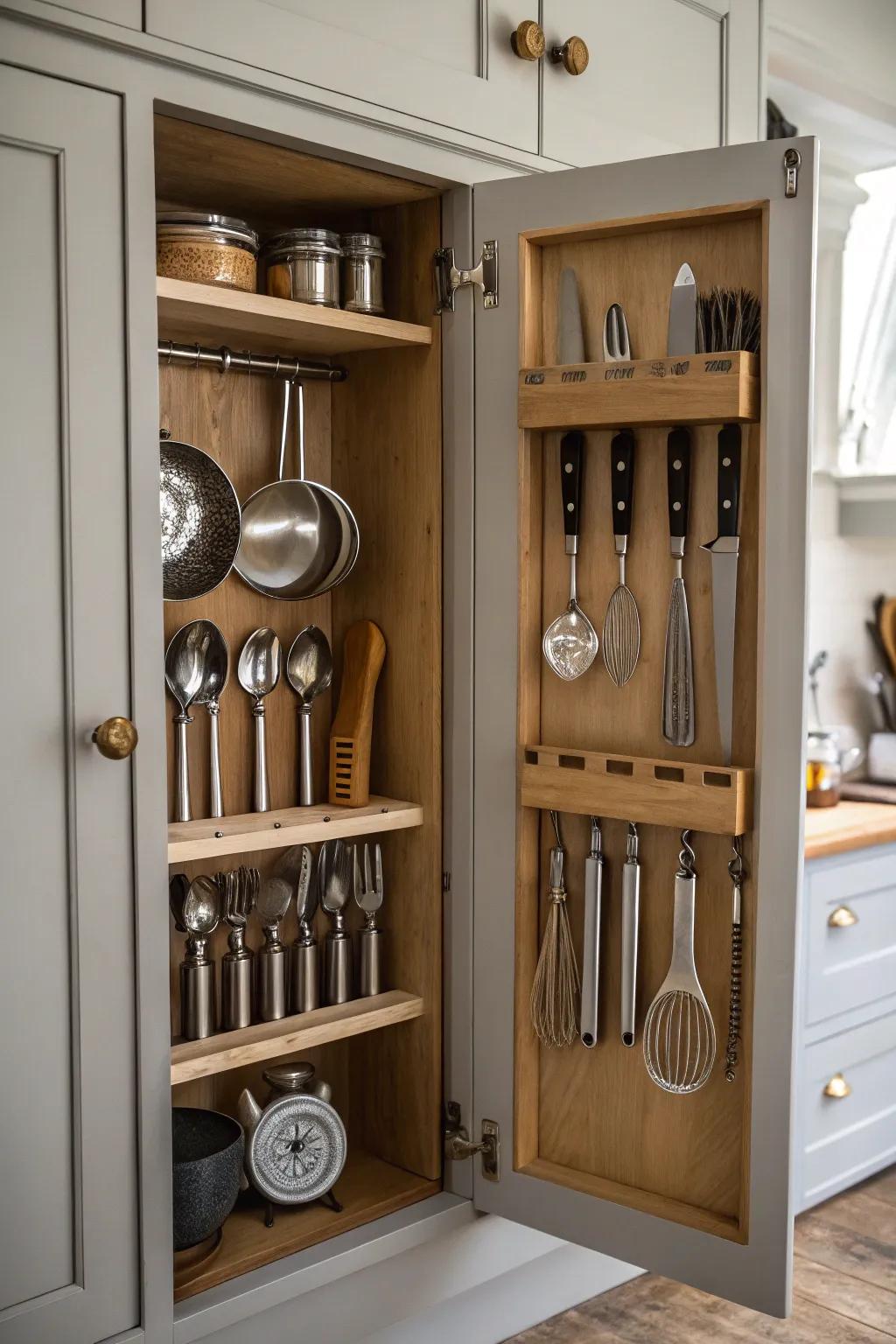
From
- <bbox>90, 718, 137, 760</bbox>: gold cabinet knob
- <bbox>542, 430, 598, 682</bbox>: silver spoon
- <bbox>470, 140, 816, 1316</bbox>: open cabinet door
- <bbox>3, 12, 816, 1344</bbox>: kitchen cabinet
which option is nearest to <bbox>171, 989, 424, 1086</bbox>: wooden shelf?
<bbox>3, 12, 816, 1344</bbox>: kitchen cabinet

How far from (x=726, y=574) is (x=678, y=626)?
0.09 m

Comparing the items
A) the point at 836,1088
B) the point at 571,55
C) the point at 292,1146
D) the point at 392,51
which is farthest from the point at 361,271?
the point at 836,1088

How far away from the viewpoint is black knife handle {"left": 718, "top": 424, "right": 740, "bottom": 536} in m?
1.59

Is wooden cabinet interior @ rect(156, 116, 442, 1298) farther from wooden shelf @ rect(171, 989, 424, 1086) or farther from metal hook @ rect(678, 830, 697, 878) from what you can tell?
metal hook @ rect(678, 830, 697, 878)

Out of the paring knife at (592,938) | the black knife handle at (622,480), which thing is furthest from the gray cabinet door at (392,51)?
the paring knife at (592,938)

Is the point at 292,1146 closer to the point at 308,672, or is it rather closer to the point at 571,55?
the point at 308,672

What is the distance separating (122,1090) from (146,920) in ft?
0.66

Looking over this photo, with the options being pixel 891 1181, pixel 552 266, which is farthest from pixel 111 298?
pixel 891 1181

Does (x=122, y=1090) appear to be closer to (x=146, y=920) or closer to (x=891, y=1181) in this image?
(x=146, y=920)

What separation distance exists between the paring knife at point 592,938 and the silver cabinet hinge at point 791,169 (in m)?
0.84

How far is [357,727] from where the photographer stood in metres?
1.99

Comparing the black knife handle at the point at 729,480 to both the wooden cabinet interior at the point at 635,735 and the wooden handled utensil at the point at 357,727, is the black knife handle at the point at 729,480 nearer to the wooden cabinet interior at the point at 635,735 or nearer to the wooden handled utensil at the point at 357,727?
the wooden cabinet interior at the point at 635,735

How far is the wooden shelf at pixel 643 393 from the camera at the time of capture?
1.54 meters

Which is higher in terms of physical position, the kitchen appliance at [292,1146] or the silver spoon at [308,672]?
the silver spoon at [308,672]
